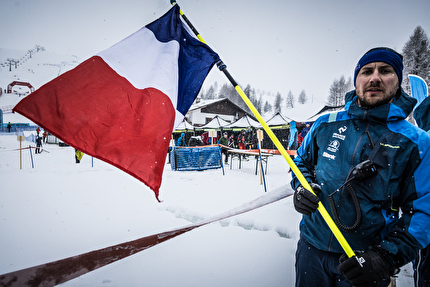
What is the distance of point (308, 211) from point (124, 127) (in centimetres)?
184

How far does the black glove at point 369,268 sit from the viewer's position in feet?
3.56

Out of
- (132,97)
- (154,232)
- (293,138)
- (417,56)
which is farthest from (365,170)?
(417,56)

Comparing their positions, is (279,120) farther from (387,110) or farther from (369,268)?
(369,268)

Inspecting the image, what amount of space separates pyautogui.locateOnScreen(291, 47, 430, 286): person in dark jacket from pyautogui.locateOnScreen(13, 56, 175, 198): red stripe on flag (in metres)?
1.42

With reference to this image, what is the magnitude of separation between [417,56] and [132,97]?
1499 inches

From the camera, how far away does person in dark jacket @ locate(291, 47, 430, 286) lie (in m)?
1.11

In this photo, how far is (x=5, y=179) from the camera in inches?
272

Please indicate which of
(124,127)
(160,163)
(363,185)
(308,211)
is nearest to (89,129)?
(124,127)

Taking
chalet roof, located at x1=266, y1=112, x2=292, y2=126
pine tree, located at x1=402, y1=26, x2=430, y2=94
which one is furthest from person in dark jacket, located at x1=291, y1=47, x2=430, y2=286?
pine tree, located at x1=402, y1=26, x2=430, y2=94

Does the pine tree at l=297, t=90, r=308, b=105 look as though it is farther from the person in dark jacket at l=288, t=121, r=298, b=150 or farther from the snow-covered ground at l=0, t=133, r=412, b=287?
the snow-covered ground at l=0, t=133, r=412, b=287

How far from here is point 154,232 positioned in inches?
125

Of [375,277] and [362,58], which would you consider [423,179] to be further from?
[362,58]

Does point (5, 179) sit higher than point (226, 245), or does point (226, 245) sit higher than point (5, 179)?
point (226, 245)

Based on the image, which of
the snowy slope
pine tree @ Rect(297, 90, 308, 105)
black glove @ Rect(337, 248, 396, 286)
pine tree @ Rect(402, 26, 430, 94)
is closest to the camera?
black glove @ Rect(337, 248, 396, 286)
